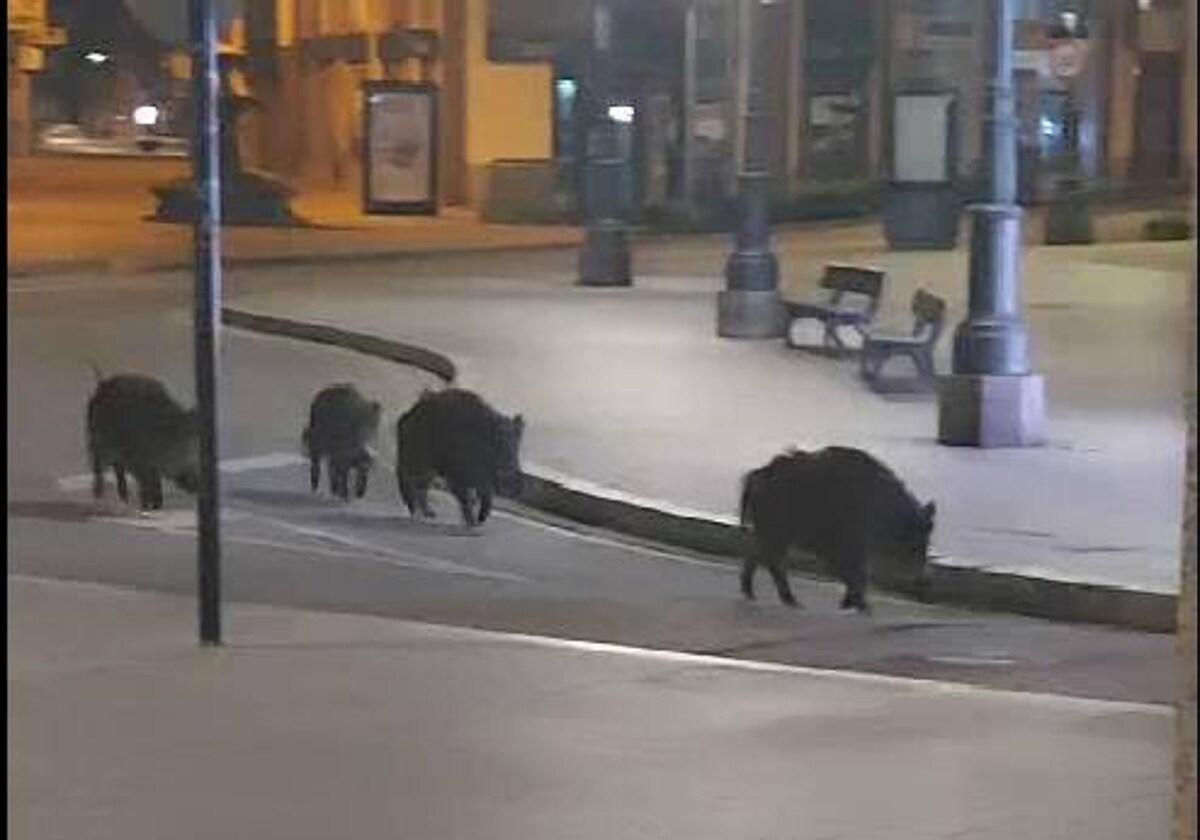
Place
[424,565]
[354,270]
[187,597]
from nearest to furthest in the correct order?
[187,597] → [424,565] → [354,270]

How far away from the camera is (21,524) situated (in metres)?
12.5

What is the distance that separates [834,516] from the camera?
10.4m

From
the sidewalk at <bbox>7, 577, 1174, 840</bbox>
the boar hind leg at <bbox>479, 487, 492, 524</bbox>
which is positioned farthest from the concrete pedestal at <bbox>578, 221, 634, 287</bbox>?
the sidewalk at <bbox>7, 577, 1174, 840</bbox>

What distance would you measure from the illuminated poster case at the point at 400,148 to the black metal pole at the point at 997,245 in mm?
21233

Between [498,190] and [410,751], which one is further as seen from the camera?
[498,190]

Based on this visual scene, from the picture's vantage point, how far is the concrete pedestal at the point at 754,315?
21.8m

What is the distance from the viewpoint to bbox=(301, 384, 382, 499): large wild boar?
13.3 metres

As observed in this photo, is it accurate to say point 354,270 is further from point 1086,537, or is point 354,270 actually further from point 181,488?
point 1086,537

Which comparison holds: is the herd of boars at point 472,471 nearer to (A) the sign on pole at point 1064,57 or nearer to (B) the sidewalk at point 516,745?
(B) the sidewalk at point 516,745

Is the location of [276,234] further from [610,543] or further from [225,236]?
[610,543]

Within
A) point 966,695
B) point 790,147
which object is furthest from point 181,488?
point 790,147

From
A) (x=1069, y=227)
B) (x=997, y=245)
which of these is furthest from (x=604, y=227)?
(x=997, y=245)

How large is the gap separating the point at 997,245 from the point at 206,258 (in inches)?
296

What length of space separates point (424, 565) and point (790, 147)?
3571 centimetres
